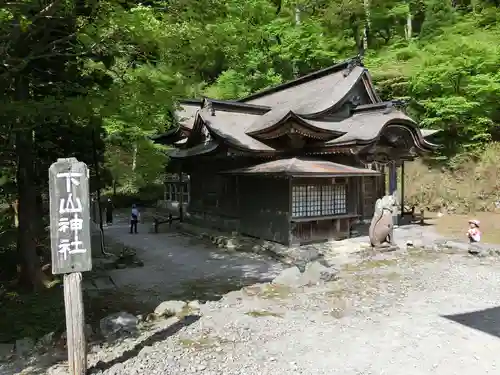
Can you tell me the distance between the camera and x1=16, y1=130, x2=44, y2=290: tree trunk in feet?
32.6

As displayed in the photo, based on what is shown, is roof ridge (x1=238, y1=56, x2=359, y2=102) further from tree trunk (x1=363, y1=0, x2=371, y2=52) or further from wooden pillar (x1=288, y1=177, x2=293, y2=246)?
tree trunk (x1=363, y1=0, x2=371, y2=52)

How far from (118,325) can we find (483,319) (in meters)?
6.01

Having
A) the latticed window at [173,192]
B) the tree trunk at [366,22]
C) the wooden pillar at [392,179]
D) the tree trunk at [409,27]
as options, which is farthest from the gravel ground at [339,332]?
the tree trunk at [366,22]

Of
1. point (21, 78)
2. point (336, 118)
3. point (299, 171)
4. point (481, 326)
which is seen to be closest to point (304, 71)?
point (336, 118)

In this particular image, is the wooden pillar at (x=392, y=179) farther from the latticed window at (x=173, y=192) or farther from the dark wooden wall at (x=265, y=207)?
the latticed window at (x=173, y=192)

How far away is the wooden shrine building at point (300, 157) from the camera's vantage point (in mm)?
15008

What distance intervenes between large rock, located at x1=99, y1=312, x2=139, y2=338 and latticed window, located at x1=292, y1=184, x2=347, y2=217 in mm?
8349

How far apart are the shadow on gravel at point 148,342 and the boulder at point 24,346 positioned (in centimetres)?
198

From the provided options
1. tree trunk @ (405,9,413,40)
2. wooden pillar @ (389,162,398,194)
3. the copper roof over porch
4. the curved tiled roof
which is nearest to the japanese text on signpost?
the copper roof over porch

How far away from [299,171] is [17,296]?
8433 mm

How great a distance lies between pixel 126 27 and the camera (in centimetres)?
696

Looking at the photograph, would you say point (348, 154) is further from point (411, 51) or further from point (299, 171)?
point (411, 51)

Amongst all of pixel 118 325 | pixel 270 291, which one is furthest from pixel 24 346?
pixel 270 291

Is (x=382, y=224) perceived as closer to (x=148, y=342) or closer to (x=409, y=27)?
(x=148, y=342)
